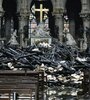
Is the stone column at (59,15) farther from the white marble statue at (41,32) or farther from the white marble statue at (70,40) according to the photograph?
the white marble statue at (41,32)

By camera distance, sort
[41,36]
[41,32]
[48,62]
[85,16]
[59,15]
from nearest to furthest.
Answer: [48,62] < [41,36] < [41,32] < [85,16] < [59,15]

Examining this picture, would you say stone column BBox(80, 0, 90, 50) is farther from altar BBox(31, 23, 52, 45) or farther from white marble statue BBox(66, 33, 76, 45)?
altar BBox(31, 23, 52, 45)

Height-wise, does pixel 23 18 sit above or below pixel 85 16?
below

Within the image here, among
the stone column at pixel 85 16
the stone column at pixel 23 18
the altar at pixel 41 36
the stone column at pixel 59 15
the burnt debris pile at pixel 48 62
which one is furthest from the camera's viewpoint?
the stone column at pixel 59 15

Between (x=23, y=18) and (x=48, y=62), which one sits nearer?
(x=48, y=62)

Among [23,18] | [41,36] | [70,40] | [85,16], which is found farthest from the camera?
[23,18]

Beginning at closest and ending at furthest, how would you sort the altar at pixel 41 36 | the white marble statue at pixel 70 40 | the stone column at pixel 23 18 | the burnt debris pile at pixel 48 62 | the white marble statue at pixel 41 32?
1. the burnt debris pile at pixel 48 62
2. the altar at pixel 41 36
3. the white marble statue at pixel 41 32
4. the white marble statue at pixel 70 40
5. the stone column at pixel 23 18

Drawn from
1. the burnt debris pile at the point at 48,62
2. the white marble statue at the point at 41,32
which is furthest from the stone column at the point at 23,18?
the burnt debris pile at the point at 48,62

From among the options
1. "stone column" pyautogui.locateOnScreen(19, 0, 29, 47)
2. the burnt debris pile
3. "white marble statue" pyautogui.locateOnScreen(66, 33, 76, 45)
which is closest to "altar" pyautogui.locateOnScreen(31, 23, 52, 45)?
"white marble statue" pyautogui.locateOnScreen(66, 33, 76, 45)

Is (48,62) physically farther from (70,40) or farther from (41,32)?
(70,40)

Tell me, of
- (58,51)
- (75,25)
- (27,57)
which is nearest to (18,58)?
(27,57)

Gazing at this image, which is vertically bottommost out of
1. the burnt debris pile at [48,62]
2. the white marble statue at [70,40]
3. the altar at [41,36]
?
the white marble statue at [70,40]

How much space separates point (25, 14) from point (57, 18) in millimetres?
2859

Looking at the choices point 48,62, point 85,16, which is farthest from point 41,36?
point 48,62
